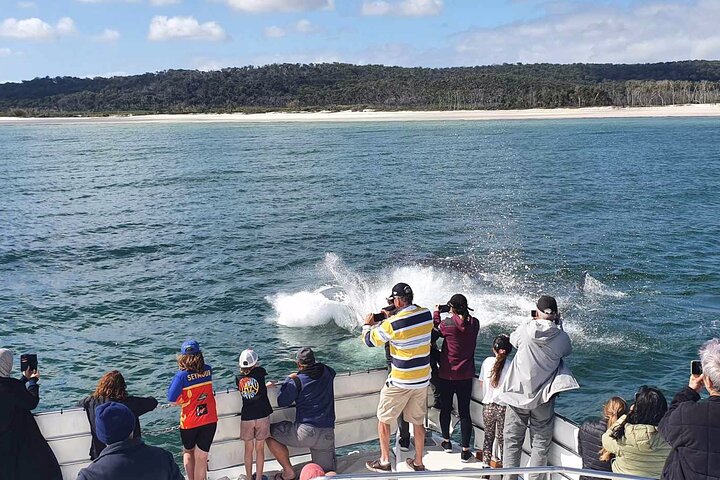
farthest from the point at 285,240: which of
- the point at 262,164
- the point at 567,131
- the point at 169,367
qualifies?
the point at 567,131

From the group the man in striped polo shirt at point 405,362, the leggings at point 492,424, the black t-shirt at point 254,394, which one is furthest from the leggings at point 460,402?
the black t-shirt at point 254,394

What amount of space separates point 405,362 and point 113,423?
11.8 ft

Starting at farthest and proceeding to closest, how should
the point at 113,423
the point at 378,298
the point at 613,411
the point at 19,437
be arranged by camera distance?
the point at 378,298
the point at 613,411
the point at 19,437
the point at 113,423

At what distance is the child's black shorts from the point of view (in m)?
7.49

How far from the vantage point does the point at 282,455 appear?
8039 millimetres

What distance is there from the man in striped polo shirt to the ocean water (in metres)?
5.94

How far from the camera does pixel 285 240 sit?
102 ft

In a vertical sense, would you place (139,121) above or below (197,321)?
above

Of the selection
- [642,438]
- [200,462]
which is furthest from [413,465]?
[642,438]

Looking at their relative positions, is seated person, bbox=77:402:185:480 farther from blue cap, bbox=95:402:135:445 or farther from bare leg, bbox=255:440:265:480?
bare leg, bbox=255:440:265:480

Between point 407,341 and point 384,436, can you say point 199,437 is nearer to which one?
point 384,436

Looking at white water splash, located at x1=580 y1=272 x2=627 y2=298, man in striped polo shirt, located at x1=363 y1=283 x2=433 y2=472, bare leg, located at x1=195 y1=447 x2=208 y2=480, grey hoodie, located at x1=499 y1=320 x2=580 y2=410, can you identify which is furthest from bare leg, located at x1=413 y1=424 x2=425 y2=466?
white water splash, located at x1=580 y1=272 x2=627 y2=298

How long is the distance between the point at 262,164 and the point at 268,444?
5794 centimetres

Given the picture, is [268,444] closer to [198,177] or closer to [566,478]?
[566,478]
